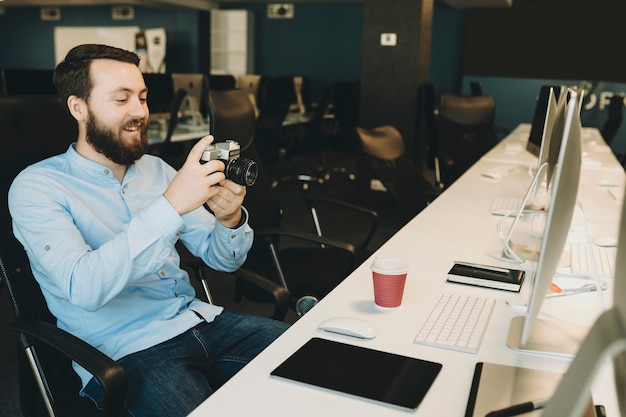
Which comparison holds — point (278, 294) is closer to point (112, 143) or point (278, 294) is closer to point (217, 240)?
point (217, 240)

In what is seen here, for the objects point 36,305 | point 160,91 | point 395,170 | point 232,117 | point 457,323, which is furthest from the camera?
point 160,91

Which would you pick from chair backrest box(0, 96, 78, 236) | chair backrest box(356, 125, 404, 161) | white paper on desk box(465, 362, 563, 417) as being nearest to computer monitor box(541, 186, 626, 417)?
white paper on desk box(465, 362, 563, 417)

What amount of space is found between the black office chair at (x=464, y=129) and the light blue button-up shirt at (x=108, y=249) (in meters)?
3.62

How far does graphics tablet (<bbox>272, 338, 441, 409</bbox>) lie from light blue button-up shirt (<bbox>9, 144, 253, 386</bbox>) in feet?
1.51

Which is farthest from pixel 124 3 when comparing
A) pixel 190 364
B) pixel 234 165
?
pixel 190 364

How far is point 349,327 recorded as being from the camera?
3.89 ft

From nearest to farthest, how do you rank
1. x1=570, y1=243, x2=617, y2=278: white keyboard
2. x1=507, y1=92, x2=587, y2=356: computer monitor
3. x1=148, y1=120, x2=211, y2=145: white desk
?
x1=507, y1=92, x2=587, y2=356: computer monitor < x1=570, y1=243, x2=617, y2=278: white keyboard < x1=148, y1=120, x2=211, y2=145: white desk

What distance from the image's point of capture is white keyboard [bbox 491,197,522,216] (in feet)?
7.81

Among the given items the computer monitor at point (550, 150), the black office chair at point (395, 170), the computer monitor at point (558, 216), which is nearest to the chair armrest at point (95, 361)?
the computer monitor at point (558, 216)

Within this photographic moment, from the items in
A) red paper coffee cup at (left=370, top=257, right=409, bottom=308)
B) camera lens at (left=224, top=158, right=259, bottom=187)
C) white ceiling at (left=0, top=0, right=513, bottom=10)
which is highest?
white ceiling at (left=0, top=0, right=513, bottom=10)

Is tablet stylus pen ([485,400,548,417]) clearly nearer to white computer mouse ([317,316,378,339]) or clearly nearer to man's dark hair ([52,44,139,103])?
white computer mouse ([317,316,378,339])

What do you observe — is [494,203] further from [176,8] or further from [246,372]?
[176,8]

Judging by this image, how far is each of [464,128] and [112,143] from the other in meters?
4.07

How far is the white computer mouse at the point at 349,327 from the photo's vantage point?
3.86 ft
